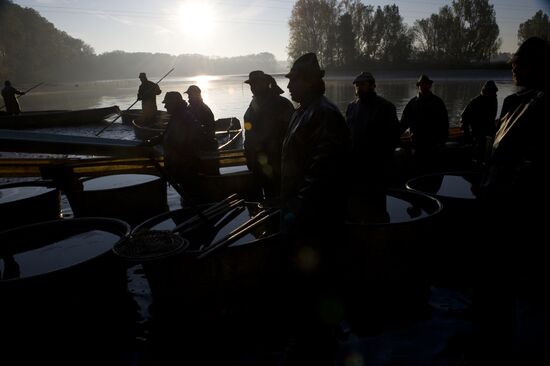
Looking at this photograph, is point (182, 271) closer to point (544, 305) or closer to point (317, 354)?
point (317, 354)

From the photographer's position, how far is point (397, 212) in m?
5.00

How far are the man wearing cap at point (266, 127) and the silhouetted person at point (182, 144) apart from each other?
963 millimetres

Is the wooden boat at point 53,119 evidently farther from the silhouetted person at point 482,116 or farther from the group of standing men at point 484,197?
the group of standing men at point 484,197

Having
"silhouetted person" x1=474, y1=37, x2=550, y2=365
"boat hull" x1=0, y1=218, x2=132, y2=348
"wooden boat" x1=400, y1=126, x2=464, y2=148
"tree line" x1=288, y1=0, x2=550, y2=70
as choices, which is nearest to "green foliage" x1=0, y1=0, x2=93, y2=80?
"tree line" x1=288, y1=0, x2=550, y2=70

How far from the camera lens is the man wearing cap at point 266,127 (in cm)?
592

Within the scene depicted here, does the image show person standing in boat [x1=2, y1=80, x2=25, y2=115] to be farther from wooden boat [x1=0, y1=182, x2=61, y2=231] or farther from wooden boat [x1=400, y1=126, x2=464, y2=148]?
wooden boat [x1=400, y1=126, x2=464, y2=148]

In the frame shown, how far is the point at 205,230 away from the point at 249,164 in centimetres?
221

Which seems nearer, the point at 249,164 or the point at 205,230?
the point at 205,230

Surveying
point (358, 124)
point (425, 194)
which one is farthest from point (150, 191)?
point (425, 194)

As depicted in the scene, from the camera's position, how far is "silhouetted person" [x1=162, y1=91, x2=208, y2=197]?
6.30 metres

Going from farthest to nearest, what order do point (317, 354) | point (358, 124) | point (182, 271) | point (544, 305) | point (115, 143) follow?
point (115, 143) < point (358, 124) < point (544, 305) < point (182, 271) < point (317, 354)

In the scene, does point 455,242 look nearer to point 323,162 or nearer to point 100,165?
point 323,162

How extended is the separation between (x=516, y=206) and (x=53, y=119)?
26.5 metres

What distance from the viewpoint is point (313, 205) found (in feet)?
9.46
